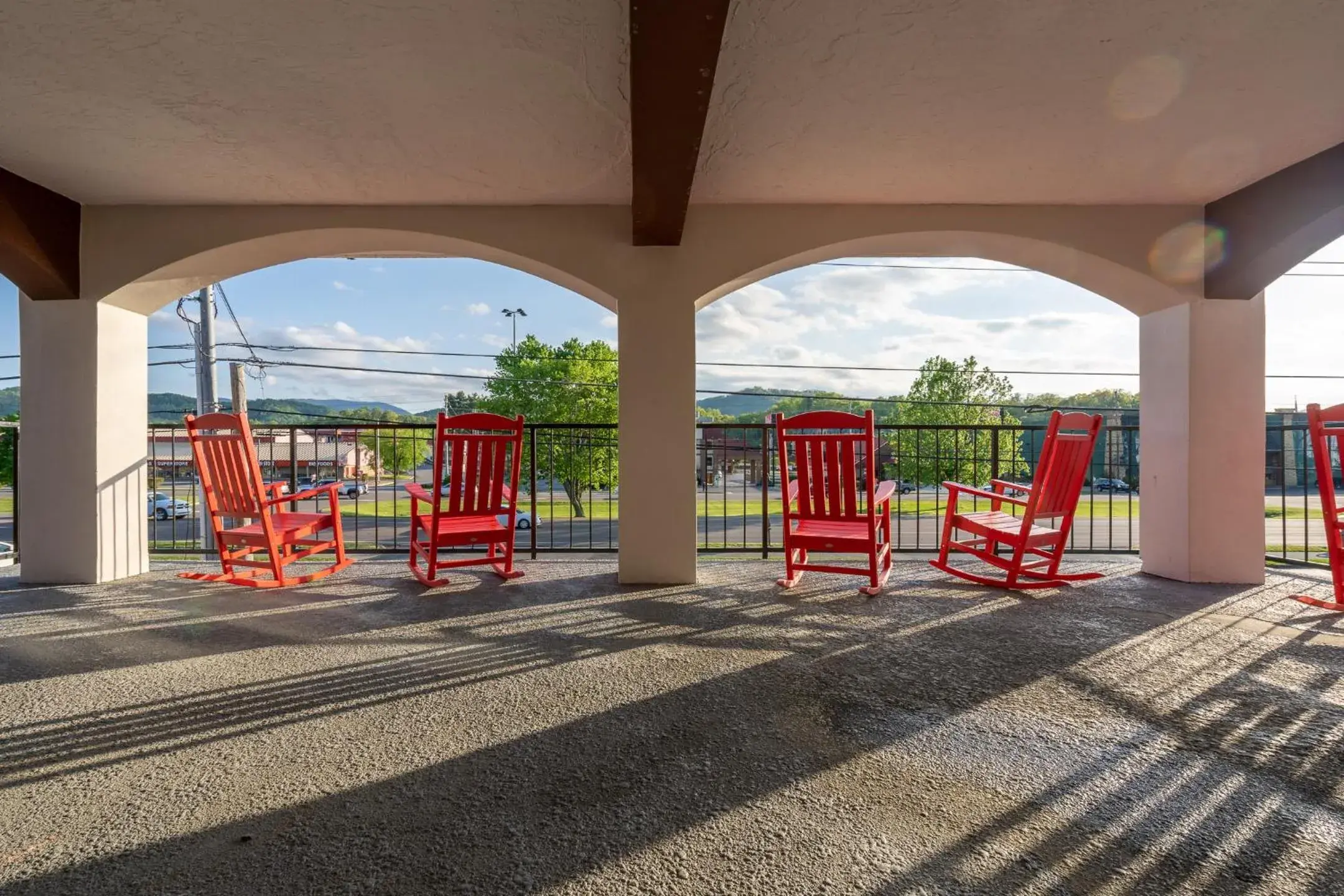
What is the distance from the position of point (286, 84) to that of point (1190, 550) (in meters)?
5.07

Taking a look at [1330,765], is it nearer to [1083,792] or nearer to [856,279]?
[1083,792]

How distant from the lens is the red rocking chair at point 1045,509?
9.90 feet

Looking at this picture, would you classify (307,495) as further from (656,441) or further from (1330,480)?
(1330,480)

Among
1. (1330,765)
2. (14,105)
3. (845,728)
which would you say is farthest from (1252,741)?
(14,105)

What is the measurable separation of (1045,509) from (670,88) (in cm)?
283

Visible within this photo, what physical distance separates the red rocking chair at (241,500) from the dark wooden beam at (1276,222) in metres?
5.23

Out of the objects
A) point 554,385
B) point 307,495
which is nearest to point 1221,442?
point 307,495

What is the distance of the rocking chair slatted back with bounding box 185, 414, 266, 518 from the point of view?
315 centimetres

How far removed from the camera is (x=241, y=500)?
10.6 feet

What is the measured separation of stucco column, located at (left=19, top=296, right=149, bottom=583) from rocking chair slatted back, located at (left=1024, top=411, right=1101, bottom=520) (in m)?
5.32

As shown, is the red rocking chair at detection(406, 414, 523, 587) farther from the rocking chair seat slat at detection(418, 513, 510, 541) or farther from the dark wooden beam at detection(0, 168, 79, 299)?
the dark wooden beam at detection(0, 168, 79, 299)

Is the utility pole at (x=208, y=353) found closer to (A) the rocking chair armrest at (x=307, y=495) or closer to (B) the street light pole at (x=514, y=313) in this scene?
(A) the rocking chair armrest at (x=307, y=495)

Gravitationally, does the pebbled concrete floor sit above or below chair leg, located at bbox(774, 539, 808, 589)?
below

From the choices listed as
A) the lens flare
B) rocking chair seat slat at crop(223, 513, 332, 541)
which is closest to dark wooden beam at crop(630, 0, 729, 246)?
rocking chair seat slat at crop(223, 513, 332, 541)
